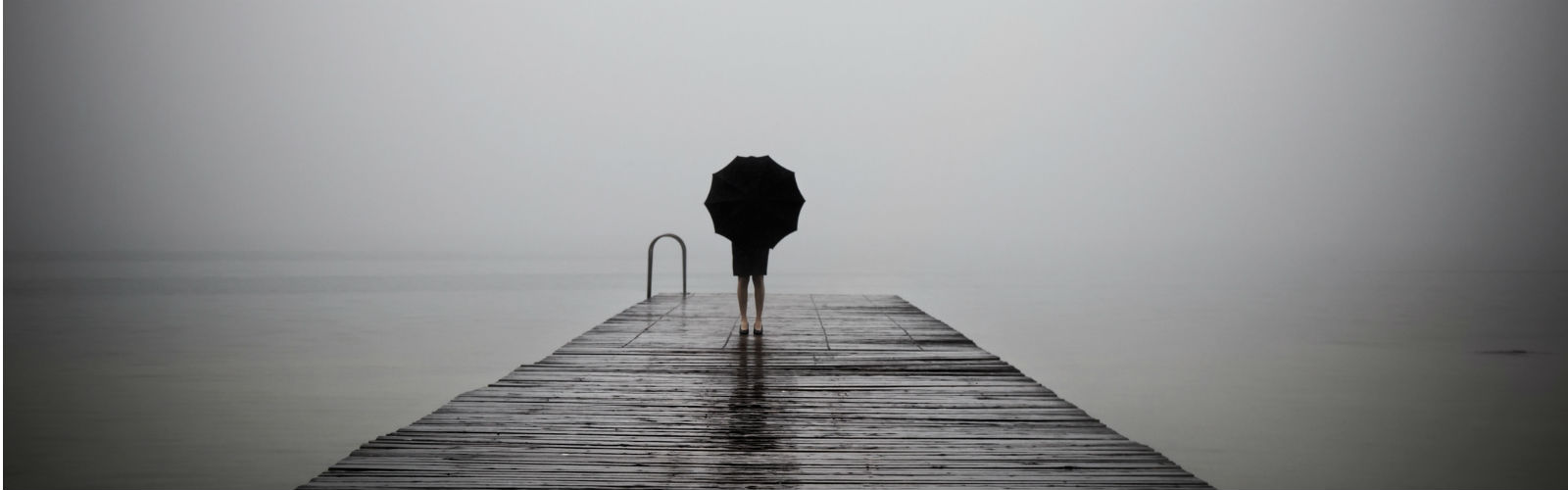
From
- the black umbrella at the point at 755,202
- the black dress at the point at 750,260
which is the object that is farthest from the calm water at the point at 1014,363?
the black umbrella at the point at 755,202

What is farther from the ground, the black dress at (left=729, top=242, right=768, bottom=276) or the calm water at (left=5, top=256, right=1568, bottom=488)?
the black dress at (left=729, top=242, right=768, bottom=276)

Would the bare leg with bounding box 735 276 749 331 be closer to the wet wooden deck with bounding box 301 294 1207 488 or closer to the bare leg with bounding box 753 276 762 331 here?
the bare leg with bounding box 753 276 762 331

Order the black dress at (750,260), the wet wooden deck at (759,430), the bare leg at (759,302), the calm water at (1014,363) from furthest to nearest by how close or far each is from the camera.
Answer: the calm water at (1014,363), the bare leg at (759,302), the black dress at (750,260), the wet wooden deck at (759,430)

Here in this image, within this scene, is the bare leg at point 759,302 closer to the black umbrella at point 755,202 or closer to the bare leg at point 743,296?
the bare leg at point 743,296

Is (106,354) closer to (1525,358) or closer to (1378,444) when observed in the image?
(1378,444)

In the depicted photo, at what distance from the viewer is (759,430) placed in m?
5.51

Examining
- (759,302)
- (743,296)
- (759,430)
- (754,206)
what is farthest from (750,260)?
(759,430)

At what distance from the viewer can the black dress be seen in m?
8.84

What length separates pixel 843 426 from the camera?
5621 mm

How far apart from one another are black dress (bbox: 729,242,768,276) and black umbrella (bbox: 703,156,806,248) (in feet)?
0.17

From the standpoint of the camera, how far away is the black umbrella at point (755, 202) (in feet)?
28.5

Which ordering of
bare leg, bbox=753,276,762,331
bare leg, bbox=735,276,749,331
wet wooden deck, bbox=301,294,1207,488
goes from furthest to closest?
bare leg, bbox=735,276,749,331 < bare leg, bbox=753,276,762,331 < wet wooden deck, bbox=301,294,1207,488

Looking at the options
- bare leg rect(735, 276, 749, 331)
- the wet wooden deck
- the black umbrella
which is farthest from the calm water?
the black umbrella

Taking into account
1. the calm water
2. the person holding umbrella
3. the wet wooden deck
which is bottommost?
the calm water
